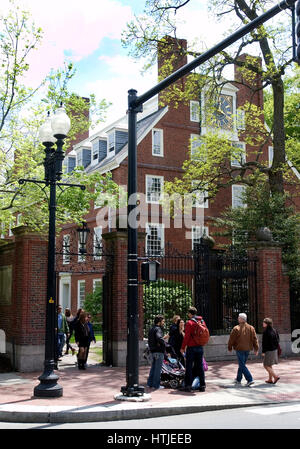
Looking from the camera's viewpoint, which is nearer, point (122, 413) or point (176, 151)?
point (122, 413)

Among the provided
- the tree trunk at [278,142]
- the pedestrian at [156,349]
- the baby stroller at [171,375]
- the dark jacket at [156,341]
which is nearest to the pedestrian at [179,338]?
the baby stroller at [171,375]

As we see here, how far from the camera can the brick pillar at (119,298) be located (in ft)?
51.8

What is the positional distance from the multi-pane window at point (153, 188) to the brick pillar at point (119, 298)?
14.8 meters

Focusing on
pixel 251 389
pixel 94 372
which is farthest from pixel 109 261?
pixel 251 389

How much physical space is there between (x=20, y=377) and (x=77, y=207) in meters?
5.52

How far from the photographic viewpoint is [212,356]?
17359 millimetres

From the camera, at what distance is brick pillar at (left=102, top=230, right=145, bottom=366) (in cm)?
1580

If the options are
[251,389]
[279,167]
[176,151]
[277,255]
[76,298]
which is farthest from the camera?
[76,298]

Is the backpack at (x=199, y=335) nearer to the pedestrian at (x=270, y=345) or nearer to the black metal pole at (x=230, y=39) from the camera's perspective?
the pedestrian at (x=270, y=345)

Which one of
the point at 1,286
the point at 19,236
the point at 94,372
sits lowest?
the point at 94,372

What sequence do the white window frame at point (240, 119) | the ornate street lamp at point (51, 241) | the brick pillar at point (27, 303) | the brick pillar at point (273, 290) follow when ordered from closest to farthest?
the ornate street lamp at point (51, 241) → the brick pillar at point (27, 303) → the brick pillar at point (273, 290) → the white window frame at point (240, 119)

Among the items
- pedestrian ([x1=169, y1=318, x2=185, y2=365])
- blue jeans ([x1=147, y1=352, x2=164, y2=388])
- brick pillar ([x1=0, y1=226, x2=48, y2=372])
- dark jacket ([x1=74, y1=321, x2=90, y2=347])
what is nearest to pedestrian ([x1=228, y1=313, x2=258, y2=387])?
pedestrian ([x1=169, y1=318, x2=185, y2=365])

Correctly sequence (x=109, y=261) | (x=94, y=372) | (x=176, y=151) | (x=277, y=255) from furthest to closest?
1. (x=176, y=151)
2. (x=277, y=255)
3. (x=109, y=261)
4. (x=94, y=372)
